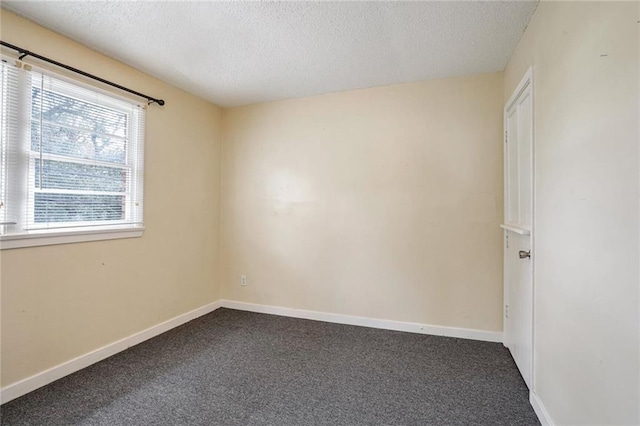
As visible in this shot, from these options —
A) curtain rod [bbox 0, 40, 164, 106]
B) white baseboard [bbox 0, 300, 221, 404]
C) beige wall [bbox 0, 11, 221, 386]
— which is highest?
curtain rod [bbox 0, 40, 164, 106]

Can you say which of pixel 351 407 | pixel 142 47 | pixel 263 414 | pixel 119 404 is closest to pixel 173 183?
pixel 142 47

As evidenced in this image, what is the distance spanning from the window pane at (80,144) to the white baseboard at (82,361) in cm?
155

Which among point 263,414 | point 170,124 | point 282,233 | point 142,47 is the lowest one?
point 263,414

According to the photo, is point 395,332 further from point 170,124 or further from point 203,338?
point 170,124

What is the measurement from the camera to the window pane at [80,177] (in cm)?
215

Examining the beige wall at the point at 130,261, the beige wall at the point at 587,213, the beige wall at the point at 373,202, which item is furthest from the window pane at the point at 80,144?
the beige wall at the point at 587,213

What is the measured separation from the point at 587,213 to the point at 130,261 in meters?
3.23

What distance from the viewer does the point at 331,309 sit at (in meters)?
3.42

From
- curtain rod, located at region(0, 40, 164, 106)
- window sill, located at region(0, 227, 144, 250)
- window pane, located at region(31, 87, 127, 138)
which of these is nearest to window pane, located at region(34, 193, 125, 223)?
window sill, located at region(0, 227, 144, 250)

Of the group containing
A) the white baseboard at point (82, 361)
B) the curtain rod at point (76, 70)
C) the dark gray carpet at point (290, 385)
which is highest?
the curtain rod at point (76, 70)

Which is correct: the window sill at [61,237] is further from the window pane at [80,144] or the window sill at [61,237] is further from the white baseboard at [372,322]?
the white baseboard at [372,322]

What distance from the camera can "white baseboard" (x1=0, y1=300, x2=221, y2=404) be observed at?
1947mm

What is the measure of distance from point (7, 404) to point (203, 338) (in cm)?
132

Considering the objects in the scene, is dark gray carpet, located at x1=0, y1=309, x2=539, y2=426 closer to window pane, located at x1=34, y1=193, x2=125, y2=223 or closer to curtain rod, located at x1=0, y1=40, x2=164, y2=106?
window pane, located at x1=34, y1=193, x2=125, y2=223
